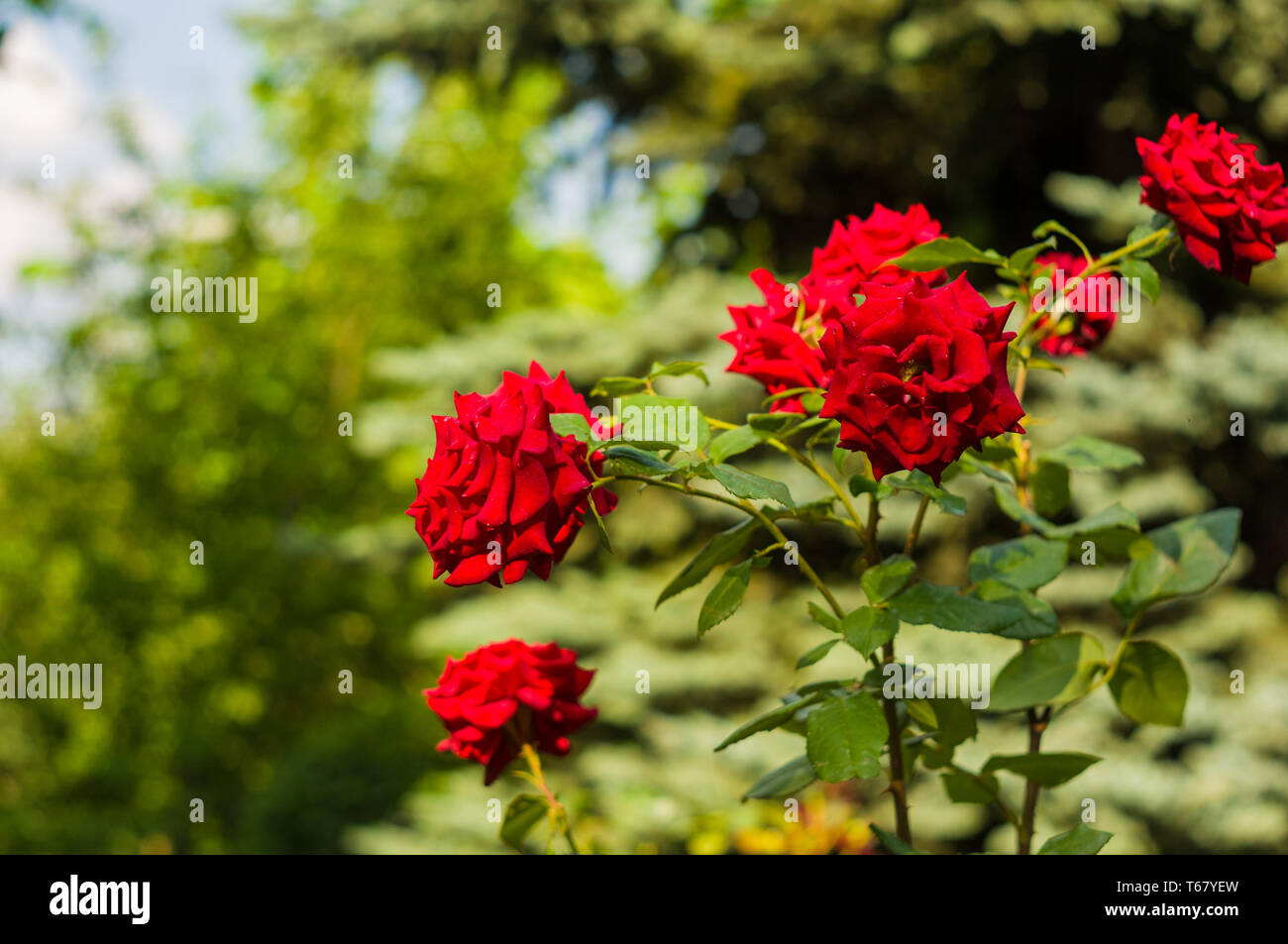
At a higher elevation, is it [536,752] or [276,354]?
[276,354]

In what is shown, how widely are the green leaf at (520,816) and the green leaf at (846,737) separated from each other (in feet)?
1.28

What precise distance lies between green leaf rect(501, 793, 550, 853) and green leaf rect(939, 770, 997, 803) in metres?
0.49

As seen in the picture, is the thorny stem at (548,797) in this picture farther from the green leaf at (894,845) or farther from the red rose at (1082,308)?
the red rose at (1082,308)

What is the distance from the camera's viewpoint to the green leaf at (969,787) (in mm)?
1253

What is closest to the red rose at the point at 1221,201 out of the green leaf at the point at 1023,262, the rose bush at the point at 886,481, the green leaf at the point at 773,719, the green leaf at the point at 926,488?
the rose bush at the point at 886,481

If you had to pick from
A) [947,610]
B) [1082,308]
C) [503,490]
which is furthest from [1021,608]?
[503,490]

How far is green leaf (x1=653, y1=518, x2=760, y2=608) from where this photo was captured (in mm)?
1135

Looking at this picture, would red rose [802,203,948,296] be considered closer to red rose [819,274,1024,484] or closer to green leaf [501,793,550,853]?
red rose [819,274,1024,484]

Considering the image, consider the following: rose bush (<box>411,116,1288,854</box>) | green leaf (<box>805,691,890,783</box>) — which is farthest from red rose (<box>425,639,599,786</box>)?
green leaf (<box>805,691,890,783</box>)
